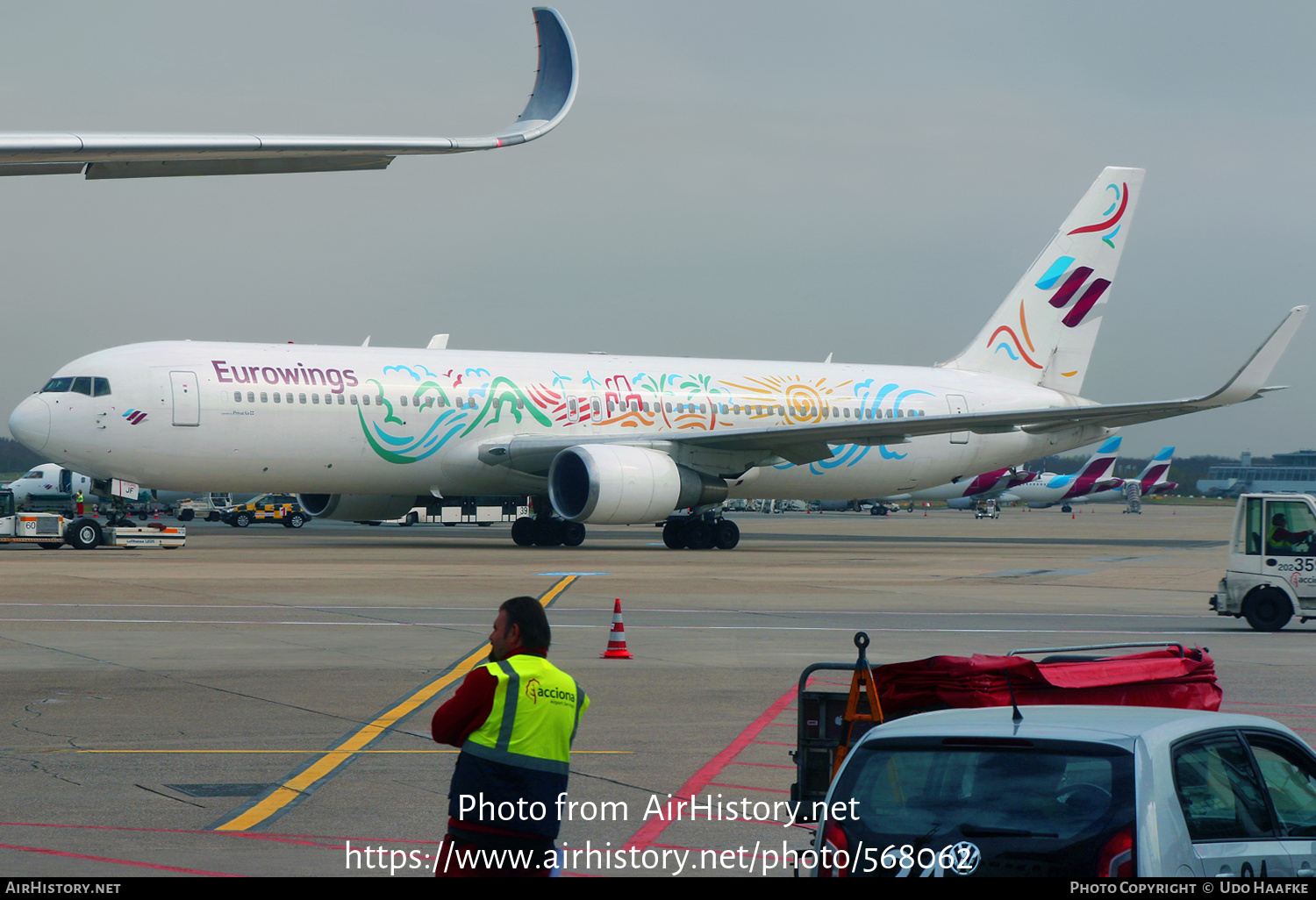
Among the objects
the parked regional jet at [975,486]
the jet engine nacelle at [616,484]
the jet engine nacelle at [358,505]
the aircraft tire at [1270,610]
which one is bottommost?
the aircraft tire at [1270,610]

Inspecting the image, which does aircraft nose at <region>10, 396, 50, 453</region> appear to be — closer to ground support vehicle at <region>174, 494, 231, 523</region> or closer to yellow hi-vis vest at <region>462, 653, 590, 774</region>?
yellow hi-vis vest at <region>462, 653, 590, 774</region>

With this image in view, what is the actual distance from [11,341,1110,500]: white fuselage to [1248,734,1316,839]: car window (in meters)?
26.6

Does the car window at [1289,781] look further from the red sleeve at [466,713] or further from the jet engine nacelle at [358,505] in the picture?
the jet engine nacelle at [358,505]

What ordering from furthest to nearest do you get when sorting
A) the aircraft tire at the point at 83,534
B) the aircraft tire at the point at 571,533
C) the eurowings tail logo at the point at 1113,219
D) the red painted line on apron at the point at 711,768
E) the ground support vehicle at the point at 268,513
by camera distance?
the ground support vehicle at the point at 268,513
the eurowings tail logo at the point at 1113,219
the aircraft tire at the point at 571,533
the aircraft tire at the point at 83,534
the red painted line on apron at the point at 711,768

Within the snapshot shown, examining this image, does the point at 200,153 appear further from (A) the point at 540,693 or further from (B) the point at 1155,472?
(B) the point at 1155,472

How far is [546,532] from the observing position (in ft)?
113

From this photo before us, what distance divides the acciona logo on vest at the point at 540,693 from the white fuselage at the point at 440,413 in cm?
2560

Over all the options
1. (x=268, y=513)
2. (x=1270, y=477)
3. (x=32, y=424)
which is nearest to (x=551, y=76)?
(x=32, y=424)

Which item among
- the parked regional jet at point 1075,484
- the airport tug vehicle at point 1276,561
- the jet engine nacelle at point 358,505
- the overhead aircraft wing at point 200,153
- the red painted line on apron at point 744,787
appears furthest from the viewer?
the parked regional jet at point 1075,484

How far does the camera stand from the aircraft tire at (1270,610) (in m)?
16.8

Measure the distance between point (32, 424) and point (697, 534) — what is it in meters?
15.7

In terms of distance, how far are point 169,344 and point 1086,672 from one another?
26887mm

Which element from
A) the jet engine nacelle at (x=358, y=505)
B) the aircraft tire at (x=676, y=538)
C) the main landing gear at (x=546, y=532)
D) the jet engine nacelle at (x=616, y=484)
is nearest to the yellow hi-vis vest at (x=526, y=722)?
the jet engine nacelle at (x=616, y=484)

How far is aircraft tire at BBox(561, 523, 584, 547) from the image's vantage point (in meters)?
34.6
